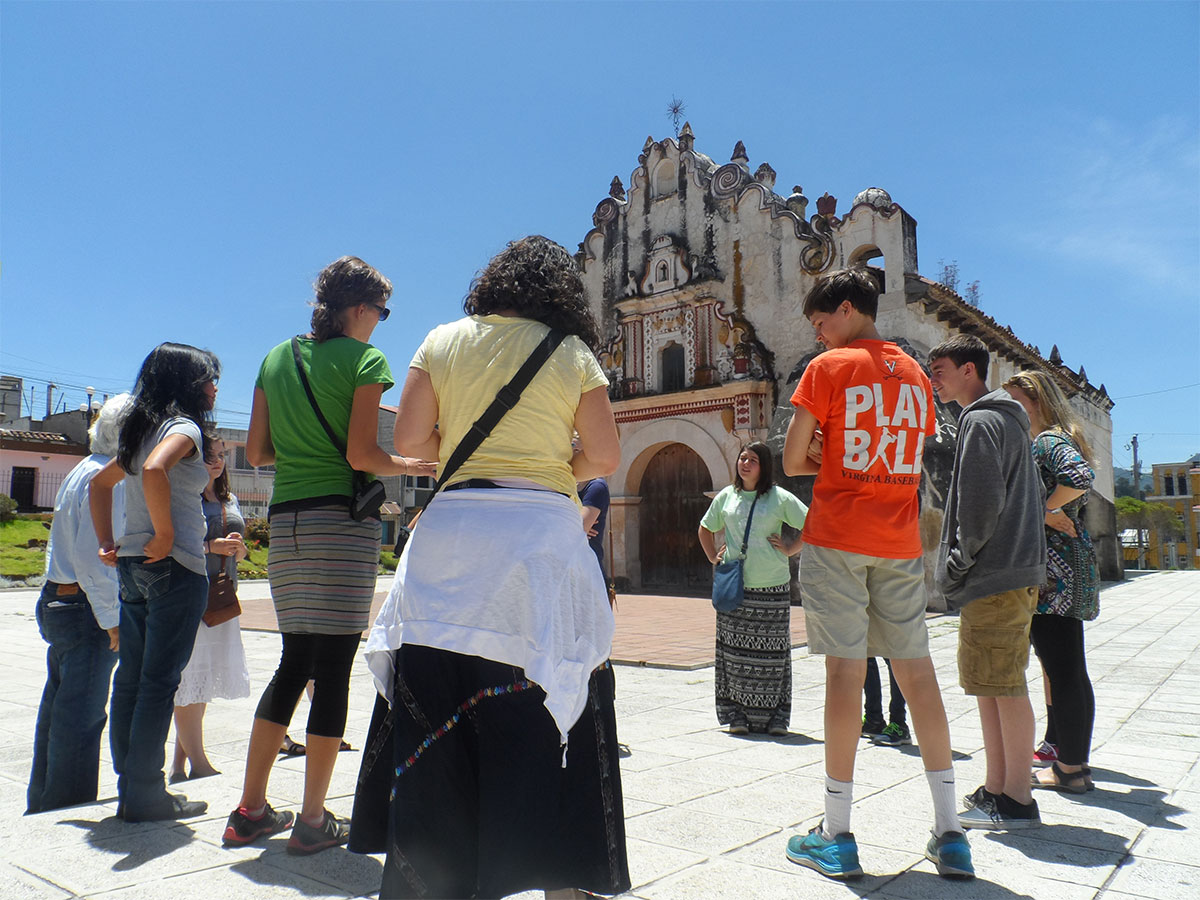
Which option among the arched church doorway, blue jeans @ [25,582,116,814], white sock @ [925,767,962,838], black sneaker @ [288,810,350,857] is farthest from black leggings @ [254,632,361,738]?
the arched church doorway

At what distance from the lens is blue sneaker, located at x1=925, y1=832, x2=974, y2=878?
Answer: 2.56 metres

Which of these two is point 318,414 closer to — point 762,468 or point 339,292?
point 339,292

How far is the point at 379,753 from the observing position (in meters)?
2.24

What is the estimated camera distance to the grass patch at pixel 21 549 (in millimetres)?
19797

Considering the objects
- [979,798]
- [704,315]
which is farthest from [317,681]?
[704,315]

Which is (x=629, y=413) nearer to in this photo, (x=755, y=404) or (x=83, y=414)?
(x=755, y=404)

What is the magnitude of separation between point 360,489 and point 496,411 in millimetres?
860

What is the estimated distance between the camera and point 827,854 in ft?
8.53

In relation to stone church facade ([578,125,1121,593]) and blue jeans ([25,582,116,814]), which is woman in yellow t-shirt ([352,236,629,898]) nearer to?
blue jeans ([25,582,116,814])

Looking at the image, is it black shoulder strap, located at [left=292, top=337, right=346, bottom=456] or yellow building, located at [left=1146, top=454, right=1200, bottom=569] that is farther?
yellow building, located at [left=1146, top=454, right=1200, bottom=569]

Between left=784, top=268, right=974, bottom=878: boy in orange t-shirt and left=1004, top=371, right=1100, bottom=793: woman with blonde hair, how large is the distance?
1066 millimetres

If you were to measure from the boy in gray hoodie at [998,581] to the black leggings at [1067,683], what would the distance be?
558 millimetres

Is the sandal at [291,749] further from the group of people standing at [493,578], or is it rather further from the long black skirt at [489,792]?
the long black skirt at [489,792]

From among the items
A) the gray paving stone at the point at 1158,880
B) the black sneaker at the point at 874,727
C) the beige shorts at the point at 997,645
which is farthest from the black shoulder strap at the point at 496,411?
the black sneaker at the point at 874,727
